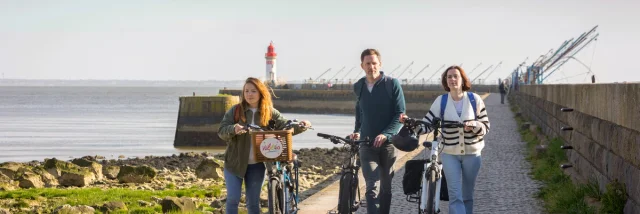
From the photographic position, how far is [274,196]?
8055mm

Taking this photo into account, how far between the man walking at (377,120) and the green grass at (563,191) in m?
1.91

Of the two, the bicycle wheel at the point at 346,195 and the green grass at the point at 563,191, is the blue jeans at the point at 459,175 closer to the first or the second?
the bicycle wheel at the point at 346,195

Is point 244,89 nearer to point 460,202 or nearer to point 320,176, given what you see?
point 460,202

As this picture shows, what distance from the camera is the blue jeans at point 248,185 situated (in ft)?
25.9

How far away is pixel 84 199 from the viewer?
16422 millimetres

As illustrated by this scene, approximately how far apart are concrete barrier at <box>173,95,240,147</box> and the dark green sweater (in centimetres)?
3544

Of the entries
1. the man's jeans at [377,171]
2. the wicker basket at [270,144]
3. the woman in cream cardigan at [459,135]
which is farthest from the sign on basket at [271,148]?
the woman in cream cardigan at [459,135]

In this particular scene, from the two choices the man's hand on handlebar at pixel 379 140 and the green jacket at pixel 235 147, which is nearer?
the green jacket at pixel 235 147

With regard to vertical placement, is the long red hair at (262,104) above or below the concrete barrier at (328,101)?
above

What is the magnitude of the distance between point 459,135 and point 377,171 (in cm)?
78

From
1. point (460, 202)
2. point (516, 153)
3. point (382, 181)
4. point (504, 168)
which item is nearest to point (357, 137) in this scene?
point (382, 181)

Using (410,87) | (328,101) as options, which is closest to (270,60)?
(328,101)

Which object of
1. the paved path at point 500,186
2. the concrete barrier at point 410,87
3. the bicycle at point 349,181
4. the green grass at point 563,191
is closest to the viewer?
the bicycle at point 349,181

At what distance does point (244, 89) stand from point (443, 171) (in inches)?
70.0
